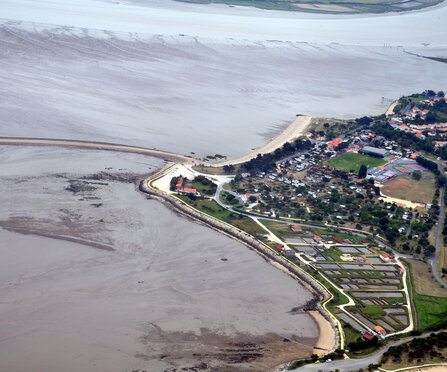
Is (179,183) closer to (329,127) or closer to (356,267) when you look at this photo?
(356,267)

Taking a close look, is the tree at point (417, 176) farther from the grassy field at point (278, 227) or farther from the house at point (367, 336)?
the house at point (367, 336)

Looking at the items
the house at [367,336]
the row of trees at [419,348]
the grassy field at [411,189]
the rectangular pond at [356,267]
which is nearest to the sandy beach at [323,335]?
the house at [367,336]

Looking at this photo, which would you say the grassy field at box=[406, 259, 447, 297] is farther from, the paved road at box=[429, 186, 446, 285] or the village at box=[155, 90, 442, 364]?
the village at box=[155, 90, 442, 364]

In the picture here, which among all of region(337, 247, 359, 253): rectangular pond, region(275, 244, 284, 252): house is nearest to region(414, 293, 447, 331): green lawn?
region(337, 247, 359, 253): rectangular pond

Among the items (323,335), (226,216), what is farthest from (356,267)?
(226,216)

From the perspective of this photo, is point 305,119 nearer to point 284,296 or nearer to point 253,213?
point 253,213

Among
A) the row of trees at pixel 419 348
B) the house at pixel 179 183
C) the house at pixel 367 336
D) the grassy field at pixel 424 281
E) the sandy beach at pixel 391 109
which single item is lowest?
the house at pixel 367 336
